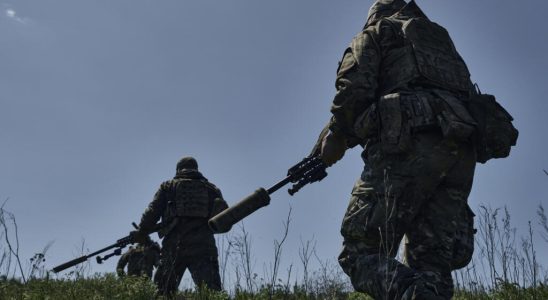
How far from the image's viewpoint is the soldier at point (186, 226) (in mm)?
7570

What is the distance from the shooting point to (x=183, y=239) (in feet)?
25.4

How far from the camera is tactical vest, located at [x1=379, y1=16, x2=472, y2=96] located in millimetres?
3570

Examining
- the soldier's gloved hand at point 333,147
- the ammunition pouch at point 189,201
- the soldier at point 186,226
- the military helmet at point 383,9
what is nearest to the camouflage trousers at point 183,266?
the soldier at point 186,226

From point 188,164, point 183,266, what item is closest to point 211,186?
point 188,164

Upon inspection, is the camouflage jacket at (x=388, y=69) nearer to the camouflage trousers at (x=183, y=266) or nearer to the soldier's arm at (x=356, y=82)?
the soldier's arm at (x=356, y=82)

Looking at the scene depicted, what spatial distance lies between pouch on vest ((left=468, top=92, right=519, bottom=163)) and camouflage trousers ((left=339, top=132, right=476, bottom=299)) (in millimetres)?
99

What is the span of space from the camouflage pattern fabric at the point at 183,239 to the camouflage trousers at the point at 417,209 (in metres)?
4.53

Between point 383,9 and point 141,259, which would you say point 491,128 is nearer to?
point 383,9

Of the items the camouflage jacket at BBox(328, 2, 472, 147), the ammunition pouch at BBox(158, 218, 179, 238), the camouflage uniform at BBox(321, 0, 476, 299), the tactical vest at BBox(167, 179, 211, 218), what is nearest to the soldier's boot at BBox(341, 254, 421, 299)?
the camouflage uniform at BBox(321, 0, 476, 299)

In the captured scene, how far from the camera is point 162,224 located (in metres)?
8.01

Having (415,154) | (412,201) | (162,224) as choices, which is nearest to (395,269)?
(412,201)

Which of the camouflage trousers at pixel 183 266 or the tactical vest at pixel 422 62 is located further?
the camouflage trousers at pixel 183 266

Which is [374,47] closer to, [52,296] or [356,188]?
[356,188]

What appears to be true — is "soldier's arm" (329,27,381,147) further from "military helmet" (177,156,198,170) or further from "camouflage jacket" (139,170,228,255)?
"military helmet" (177,156,198,170)
